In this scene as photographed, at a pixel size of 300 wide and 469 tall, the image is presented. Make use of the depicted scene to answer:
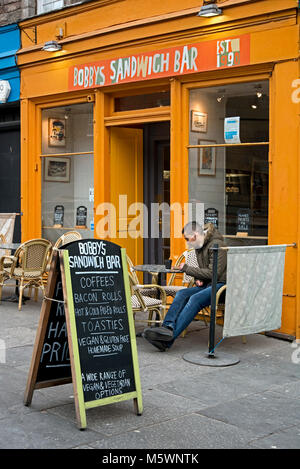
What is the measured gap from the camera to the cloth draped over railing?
6.94 meters

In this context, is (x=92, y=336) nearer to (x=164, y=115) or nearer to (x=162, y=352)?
(x=162, y=352)

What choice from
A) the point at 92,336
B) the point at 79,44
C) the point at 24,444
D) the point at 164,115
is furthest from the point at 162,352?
the point at 79,44

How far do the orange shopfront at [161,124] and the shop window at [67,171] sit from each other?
0.03 metres

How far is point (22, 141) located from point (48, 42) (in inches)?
82.7

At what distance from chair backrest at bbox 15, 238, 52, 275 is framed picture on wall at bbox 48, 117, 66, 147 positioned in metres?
2.71

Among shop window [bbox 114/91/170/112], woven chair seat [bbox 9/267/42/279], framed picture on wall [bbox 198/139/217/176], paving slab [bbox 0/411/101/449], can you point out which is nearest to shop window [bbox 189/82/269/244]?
framed picture on wall [bbox 198/139/217/176]

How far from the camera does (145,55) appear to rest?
9.73 meters

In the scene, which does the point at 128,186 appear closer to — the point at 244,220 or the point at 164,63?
the point at 164,63

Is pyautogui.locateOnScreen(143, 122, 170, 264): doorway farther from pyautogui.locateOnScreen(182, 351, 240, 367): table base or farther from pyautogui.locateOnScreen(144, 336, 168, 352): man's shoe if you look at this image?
pyautogui.locateOnScreen(182, 351, 240, 367): table base

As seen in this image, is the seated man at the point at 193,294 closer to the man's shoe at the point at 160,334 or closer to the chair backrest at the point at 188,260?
the man's shoe at the point at 160,334

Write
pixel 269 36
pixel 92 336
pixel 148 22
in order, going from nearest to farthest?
pixel 92 336, pixel 269 36, pixel 148 22

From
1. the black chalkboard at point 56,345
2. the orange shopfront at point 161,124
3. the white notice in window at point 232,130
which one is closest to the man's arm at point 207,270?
Answer: the orange shopfront at point 161,124

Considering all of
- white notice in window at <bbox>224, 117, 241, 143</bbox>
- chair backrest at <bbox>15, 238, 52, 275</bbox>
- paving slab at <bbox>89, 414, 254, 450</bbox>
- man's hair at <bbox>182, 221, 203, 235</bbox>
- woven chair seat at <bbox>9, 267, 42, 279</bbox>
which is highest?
white notice in window at <bbox>224, 117, 241, 143</bbox>

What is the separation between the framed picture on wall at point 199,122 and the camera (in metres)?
9.23
